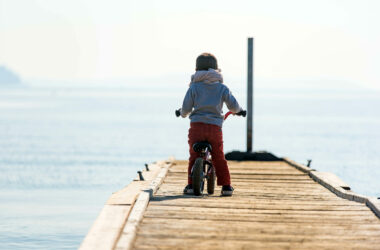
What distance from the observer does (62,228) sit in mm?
14812

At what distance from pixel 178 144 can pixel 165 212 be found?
3820cm

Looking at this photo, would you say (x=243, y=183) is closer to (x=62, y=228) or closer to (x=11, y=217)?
(x=62, y=228)

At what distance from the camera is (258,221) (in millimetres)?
6480

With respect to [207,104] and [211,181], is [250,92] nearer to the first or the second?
[211,181]

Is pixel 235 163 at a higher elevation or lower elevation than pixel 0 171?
higher

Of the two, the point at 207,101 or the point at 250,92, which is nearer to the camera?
the point at 207,101

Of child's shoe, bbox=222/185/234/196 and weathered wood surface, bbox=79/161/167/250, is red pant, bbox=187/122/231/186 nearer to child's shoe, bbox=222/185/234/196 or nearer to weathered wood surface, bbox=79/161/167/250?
child's shoe, bbox=222/185/234/196

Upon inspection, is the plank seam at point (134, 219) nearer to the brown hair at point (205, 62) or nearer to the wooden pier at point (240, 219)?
the wooden pier at point (240, 219)

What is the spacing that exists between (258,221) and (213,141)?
1.95 m

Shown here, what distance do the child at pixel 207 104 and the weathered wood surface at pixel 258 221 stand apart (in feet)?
2.17

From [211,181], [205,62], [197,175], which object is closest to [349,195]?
[211,181]

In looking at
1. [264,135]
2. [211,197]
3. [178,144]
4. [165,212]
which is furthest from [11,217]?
[264,135]

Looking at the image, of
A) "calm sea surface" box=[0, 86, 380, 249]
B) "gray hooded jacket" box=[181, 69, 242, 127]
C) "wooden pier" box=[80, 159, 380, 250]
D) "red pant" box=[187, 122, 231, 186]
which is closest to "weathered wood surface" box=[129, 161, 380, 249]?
"wooden pier" box=[80, 159, 380, 250]

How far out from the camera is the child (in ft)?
27.0
